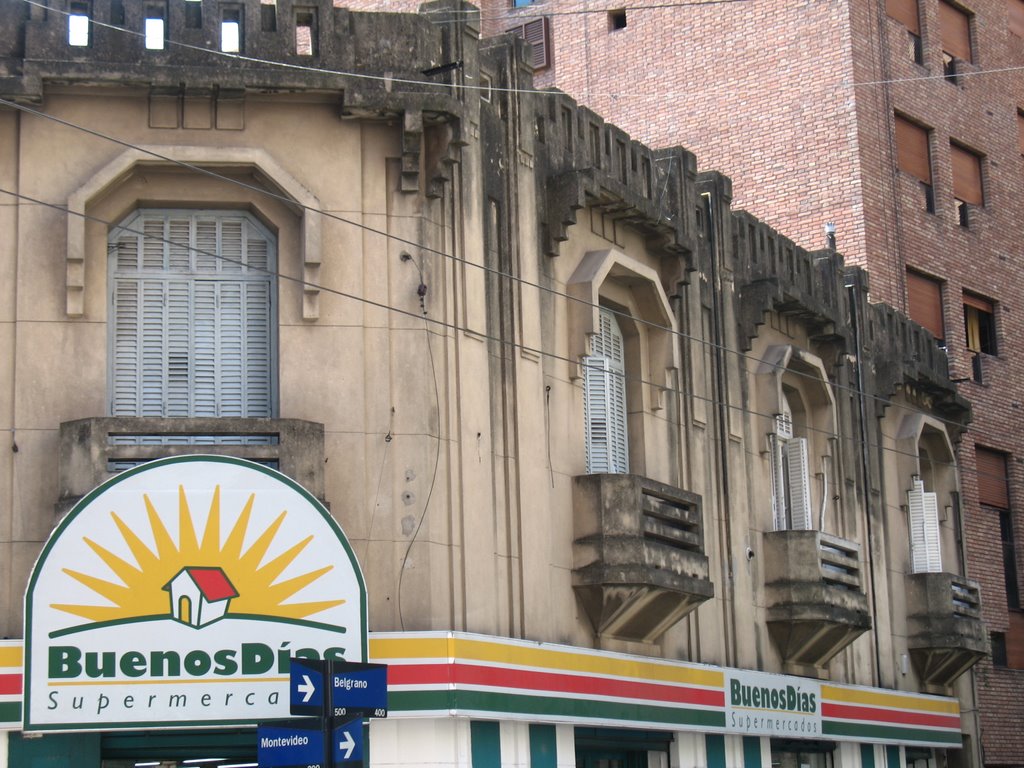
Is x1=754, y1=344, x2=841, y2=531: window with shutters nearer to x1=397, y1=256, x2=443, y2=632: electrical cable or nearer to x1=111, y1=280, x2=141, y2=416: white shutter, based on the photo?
x1=397, y1=256, x2=443, y2=632: electrical cable

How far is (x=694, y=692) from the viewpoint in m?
20.6

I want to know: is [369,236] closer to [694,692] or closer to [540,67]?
[694,692]

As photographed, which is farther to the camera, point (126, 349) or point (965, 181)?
point (965, 181)

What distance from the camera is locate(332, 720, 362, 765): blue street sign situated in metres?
12.3

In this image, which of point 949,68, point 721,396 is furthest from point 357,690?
point 949,68

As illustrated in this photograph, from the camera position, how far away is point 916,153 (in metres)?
31.9

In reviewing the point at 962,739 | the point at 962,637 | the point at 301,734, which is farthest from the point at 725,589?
the point at 301,734

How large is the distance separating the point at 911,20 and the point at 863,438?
979 centimetres

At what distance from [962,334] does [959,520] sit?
3.93 m

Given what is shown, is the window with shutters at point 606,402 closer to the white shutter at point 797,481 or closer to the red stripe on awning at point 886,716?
the white shutter at point 797,481

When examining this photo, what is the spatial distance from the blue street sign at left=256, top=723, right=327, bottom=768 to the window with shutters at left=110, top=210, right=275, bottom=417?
15.0 feet

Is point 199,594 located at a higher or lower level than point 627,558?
lower

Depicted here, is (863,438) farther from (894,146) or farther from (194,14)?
(194,14)

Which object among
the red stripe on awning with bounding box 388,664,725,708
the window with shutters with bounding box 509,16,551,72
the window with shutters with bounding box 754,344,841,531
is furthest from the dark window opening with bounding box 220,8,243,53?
the window with shutters with bounding box 509,16,551,72
